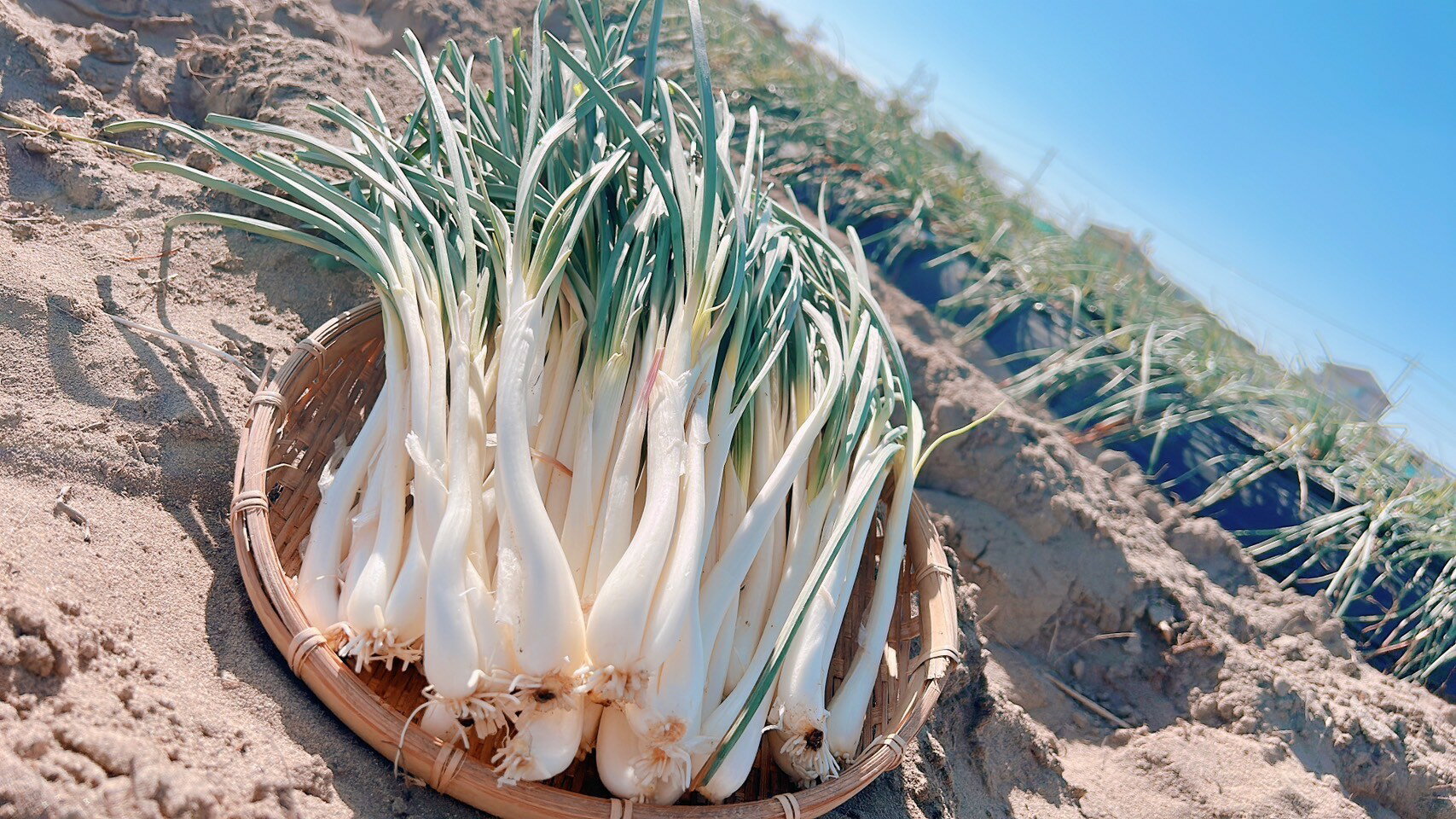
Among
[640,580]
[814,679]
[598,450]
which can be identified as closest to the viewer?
[640,580]

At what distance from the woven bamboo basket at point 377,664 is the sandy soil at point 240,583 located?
2.9 inches

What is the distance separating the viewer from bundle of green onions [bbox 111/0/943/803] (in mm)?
1147

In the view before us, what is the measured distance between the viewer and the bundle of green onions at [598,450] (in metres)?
1.15

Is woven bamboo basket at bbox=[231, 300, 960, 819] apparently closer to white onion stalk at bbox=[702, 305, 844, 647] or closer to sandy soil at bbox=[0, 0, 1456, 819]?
sandy soil at bbox=[0, 0, 1456, 819]

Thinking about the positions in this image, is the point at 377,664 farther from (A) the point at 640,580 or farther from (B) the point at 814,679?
(B) the point at 814,679

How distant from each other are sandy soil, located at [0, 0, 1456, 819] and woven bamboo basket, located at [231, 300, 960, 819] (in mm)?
73

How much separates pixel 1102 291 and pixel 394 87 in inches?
87.6

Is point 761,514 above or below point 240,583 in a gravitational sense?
above

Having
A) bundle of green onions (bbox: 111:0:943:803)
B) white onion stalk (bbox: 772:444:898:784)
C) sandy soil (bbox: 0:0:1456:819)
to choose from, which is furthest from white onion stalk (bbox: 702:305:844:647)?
sandy soil (bbox: 0:0:1456:819)

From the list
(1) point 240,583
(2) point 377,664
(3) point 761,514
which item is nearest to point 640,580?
(3) point 761,514

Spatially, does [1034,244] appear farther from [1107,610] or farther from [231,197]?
[231,197]

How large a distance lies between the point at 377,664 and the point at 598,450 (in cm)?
44

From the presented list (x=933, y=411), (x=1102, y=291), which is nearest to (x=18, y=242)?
(x=933, y=411)

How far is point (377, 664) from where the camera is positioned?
4.42 ft
